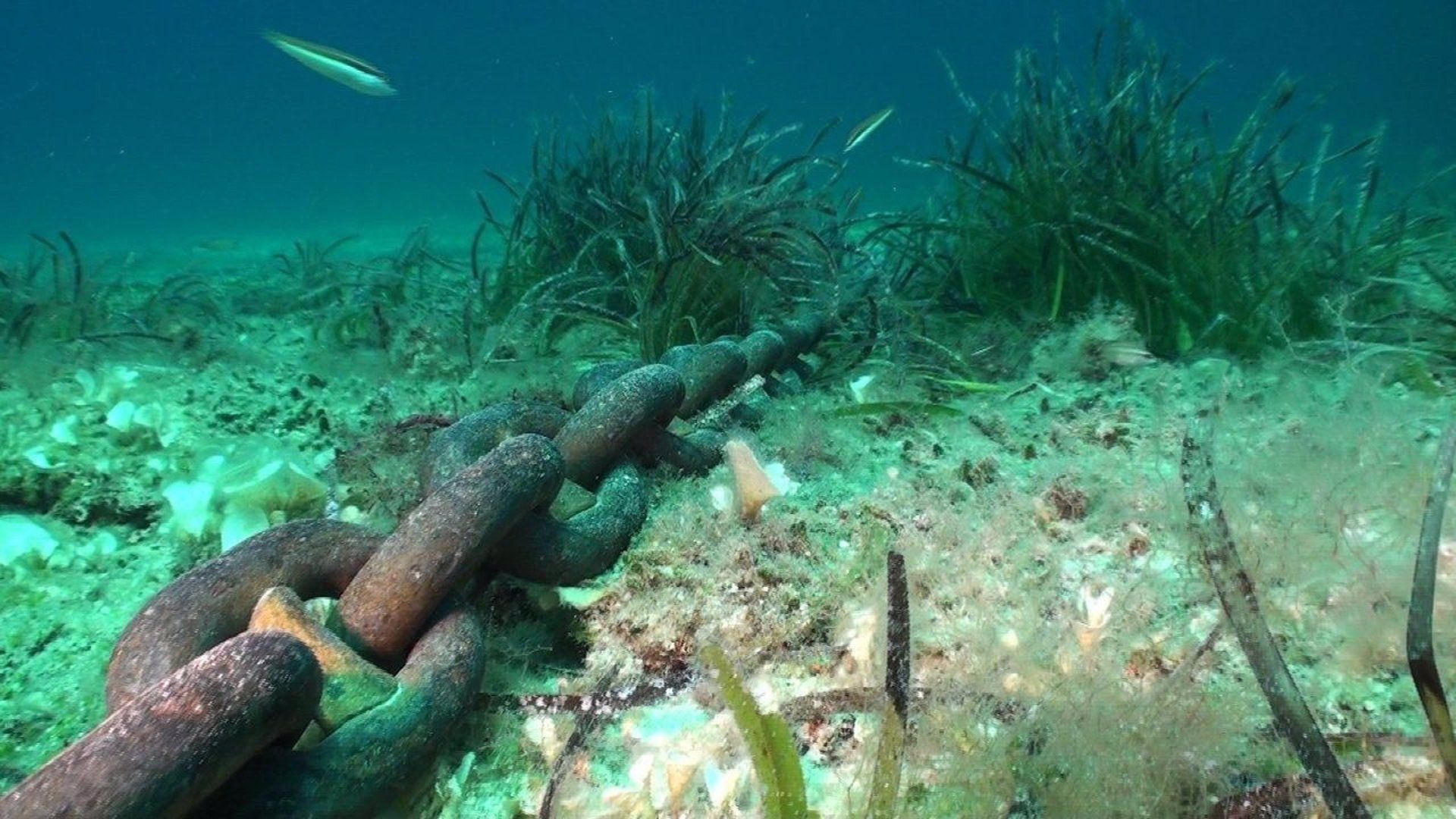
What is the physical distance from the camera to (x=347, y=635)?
4.57 ft

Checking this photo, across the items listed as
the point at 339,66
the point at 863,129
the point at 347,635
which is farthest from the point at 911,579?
the point at 339,66

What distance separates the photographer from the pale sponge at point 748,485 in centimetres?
199

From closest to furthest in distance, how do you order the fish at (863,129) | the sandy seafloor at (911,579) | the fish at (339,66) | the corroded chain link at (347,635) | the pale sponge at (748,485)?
the corroded chain link at (347,635) → the sandy seafloor at (911,579) → the pale sponge at (748,485) → the fish at (339,66) → the fish at (863,129)

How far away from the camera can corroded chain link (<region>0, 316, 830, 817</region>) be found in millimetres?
985

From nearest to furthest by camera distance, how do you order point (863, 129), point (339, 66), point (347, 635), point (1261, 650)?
1. point (1261, 650)
2. point (347, 635)
3. point (339, 66)
4. point (863, 129)

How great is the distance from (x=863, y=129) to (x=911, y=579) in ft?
13.1

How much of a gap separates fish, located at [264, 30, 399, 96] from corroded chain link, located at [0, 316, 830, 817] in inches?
130

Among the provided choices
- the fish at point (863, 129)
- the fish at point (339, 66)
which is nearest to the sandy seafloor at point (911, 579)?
the fish at point (339, 66)

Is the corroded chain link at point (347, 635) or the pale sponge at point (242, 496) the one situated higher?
the corroded chain link at point (347, 635)

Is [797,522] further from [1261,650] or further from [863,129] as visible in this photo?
[863,129]

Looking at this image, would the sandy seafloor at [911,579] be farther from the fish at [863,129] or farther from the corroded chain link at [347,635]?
the fish at [863,129]

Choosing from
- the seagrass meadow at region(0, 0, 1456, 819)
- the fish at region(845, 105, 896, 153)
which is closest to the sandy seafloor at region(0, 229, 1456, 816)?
the seagrass meadow at region(0, 0, 1456, 819)

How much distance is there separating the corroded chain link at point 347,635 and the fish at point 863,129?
11.0ft

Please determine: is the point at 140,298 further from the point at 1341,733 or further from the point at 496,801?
the point at 1341,733
